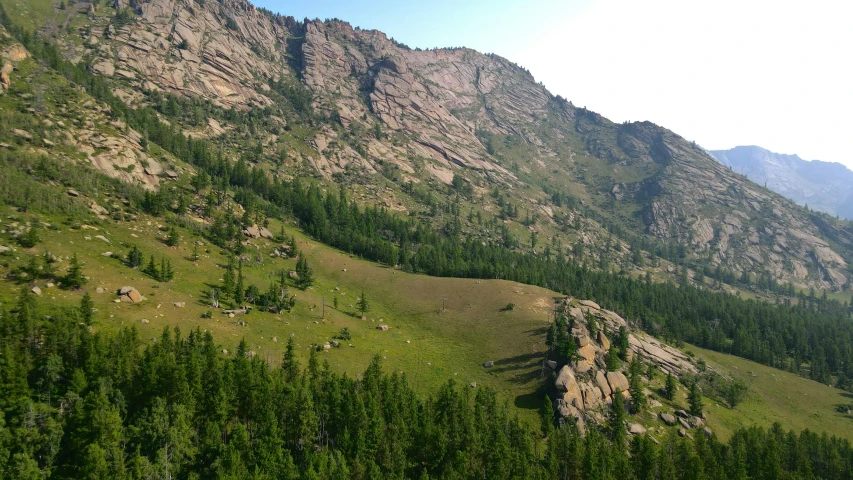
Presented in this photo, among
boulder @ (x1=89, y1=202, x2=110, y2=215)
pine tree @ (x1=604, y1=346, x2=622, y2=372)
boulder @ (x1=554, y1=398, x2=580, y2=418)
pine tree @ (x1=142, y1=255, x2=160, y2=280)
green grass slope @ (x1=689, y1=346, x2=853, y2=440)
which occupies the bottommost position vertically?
boulder @ (x1=554, y1=398, x2=580, y2=418)

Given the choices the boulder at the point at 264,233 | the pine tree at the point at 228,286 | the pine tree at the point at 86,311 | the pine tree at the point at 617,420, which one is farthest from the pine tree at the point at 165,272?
the pine tree at the point at 617,420

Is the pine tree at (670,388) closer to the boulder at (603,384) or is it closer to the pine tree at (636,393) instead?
the pine tree at (636,393)

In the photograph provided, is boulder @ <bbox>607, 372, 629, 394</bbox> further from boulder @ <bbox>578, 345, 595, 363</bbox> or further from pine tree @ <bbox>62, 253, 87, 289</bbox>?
pine tree @ <bbox>62, 253, 87, 289</bbox>

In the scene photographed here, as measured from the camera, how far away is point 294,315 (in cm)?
11981

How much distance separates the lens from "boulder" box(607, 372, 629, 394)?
347 feet

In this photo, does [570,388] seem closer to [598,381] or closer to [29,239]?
[598,381]

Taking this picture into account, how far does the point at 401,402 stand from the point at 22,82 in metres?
184

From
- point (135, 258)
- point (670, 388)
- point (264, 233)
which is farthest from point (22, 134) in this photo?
point (670, 388)

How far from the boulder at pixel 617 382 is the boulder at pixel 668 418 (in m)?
9.42

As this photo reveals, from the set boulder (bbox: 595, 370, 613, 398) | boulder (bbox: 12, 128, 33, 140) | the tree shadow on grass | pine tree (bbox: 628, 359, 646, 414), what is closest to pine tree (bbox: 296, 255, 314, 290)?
the tree shadow on grass

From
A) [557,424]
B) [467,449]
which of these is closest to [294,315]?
[467,449]

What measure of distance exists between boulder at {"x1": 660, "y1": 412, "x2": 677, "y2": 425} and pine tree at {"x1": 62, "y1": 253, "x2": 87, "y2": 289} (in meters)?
135

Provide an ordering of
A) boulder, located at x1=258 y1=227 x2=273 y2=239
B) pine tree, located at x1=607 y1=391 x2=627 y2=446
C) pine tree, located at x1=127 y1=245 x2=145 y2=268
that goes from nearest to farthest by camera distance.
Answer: pine tree, located at x1=607 y1=391 x2=627 y2=446
pine tree, located at x1=127 y1=245 x2=145 y2=268
boulder, located at x1=258 y1=227 x2=273 y2=239

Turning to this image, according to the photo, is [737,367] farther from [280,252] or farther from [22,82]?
[22,82]
